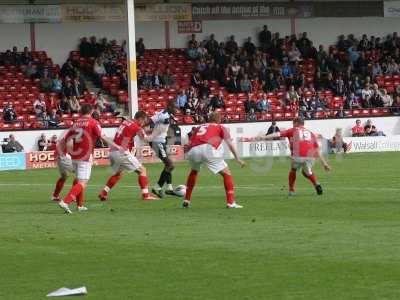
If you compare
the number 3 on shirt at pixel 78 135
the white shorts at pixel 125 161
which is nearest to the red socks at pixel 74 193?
the number 3 on shirt at pixel 78 135

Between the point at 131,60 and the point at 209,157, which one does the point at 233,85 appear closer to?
the point at 131,60

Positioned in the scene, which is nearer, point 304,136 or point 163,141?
point 304,136

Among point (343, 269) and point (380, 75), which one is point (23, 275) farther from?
point (380, 75)

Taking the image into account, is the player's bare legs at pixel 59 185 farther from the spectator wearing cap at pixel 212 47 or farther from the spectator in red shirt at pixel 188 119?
the spectator wearing cap at pixel 212 47

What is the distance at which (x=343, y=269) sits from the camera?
11.9 meters

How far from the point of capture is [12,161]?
3909 centimetres

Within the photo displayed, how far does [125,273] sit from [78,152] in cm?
823

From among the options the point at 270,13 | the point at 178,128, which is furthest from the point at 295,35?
the point at 178,128

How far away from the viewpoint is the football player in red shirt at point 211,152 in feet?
65.9

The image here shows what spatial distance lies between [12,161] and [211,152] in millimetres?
20133

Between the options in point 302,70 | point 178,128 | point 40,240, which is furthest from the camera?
point 302,70

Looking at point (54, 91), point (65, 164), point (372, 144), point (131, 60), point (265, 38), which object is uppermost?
point (265, 38)

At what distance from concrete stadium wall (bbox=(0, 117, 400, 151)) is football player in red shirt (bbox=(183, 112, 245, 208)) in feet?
70.2

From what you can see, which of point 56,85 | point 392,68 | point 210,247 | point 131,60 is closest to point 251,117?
point 131,60
